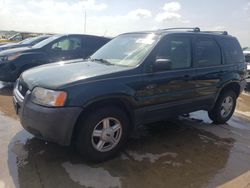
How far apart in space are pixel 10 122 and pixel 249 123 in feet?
16.5

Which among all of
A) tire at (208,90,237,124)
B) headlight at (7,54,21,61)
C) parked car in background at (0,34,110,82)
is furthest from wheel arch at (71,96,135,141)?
headlight at (7,54,21,61)

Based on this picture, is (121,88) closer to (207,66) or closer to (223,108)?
(207,66)

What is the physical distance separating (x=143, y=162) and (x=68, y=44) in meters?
5.93

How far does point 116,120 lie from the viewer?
4090 mm

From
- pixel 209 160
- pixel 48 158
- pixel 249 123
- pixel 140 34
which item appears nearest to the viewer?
pixel 48 158

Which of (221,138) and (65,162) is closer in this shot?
(65,162)

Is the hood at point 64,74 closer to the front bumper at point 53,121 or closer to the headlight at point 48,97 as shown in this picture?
the headlight at point 48,97

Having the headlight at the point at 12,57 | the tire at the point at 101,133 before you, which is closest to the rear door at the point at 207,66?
the tire at the point at 101,133

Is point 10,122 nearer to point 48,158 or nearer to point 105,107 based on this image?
point 48,158

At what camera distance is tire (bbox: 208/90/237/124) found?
602 centimetres

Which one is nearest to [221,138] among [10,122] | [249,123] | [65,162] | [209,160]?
[209,160]

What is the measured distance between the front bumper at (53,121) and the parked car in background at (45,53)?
4.73 m

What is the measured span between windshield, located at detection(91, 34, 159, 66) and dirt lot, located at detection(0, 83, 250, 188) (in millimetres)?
1352

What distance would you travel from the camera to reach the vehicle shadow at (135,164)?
11.7 ft
